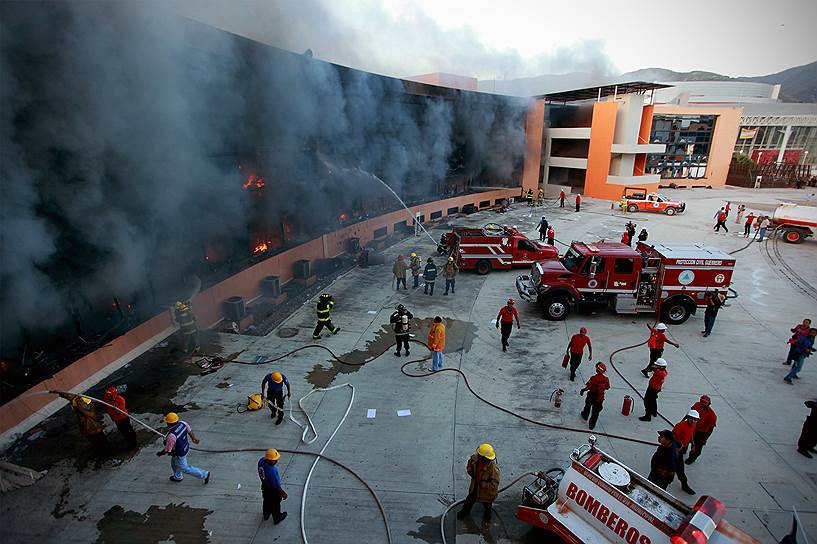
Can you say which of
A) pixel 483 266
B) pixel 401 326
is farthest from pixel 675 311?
pixel 401 326

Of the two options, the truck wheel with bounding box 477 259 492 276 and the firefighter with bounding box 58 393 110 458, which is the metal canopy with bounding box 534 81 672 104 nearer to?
the truck wheel with bounding box 477 259 492 276

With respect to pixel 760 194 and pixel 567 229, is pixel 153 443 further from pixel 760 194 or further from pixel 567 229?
pixel 760 194

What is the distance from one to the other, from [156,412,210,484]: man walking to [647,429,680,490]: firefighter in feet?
19.2

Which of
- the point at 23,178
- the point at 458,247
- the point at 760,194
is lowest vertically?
the point at 760,194

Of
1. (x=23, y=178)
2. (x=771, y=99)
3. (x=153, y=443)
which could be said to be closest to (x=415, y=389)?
(x=153, y=443)

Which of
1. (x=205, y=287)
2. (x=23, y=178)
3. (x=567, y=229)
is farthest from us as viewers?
(x=567, y=229)

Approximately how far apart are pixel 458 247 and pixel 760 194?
35.6 metres

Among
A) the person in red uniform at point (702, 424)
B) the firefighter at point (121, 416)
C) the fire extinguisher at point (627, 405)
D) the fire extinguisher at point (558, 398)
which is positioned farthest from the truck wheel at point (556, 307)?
the firefighter at point (121, 416)

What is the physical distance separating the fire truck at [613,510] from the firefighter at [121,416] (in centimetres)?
550

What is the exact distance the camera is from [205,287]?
1033 cm

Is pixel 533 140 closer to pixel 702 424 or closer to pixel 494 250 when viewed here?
pixel 494 250

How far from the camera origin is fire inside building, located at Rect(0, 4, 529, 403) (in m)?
7.21

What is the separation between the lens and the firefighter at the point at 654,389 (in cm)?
672

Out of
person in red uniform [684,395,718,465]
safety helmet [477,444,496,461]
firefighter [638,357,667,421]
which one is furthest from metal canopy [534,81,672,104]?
safety helmet [477,444,496,461]
